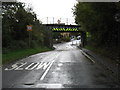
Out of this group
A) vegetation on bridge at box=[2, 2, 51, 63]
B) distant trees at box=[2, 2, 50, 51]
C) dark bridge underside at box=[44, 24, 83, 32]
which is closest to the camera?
vegetation on bridge at box=[2, 2, 51, 63]

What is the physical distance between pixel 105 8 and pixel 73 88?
10557 millimetres

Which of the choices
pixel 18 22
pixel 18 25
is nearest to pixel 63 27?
pixel 18 22

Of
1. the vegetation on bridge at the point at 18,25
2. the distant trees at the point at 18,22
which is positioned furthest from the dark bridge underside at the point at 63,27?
the distant trees at the point at 18,22

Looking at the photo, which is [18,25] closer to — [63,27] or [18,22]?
[18,22]

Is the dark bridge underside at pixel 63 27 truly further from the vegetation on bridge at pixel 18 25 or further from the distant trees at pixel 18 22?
the distant trees at pixel 18 22

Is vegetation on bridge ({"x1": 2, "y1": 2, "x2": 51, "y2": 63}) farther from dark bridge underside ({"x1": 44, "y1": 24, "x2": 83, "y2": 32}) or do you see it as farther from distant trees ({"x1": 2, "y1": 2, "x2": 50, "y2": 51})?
dark bridge underside ({"x1": 44, "y1": 24, "x2": 83, "y2": 32})

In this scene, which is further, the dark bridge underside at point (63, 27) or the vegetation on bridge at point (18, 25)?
the dark bridge underside at point (63, 27)

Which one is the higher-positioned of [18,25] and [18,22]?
[18,22]

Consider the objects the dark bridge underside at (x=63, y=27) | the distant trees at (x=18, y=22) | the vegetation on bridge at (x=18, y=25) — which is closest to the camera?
the vegetation on bridge at (x=18, y=25)

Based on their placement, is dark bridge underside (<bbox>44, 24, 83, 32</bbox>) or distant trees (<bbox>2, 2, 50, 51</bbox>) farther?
dark bridge underside (<bbox>44, 24, 83, 32</bbox>)

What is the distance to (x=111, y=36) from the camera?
27875mm

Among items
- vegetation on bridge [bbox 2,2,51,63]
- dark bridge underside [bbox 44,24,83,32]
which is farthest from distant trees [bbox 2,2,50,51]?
dark bridge underside [bbox 44,24,83,32]

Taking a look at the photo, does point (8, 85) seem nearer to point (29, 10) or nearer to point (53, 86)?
point (53, 86)

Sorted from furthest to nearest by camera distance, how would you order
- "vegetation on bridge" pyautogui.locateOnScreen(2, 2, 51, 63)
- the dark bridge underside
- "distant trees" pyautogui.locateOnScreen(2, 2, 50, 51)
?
the dark bridge underside, "distant trees" pyautogui.locateOnScreen(2, 2, 50, 51), "vegetation on bridge" pyautogui.locateOnScreen(2, 2, 51, 63)
